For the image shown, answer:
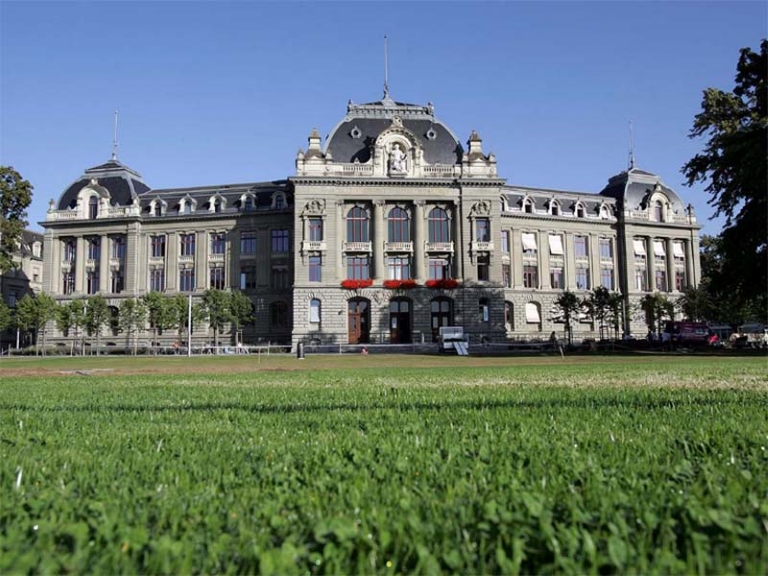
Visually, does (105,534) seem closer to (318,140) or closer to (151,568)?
(151,568)

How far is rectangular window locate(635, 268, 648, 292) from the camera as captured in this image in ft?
254

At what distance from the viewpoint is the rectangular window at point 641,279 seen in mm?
77312

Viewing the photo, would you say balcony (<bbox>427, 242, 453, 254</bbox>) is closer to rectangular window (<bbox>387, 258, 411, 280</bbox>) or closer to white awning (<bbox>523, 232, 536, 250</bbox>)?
rectangular window (<bbox>387, 258, 411, 280</bbox>)

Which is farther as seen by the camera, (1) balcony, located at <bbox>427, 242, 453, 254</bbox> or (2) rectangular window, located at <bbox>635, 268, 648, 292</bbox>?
(2) rectangular window, located at <bbox>635, 268, 648, 292</bbox>

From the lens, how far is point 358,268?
61.6 meters

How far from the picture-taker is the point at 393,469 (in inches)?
160

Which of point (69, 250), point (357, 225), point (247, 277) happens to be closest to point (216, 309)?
point (247, 277)

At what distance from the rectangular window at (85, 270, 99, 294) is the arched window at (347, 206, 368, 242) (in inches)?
1280

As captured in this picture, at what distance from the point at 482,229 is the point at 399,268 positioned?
9504mm

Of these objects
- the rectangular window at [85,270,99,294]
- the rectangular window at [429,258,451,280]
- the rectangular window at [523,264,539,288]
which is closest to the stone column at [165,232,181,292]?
the rectangular window at [85,270,99,294]

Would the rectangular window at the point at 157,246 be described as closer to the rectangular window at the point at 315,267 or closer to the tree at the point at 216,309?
the tree at the point at 216,309

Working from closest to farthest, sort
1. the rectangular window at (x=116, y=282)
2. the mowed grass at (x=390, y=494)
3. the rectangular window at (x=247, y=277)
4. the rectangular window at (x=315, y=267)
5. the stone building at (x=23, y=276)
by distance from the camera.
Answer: the mowed grass at (x=390, y=494) < the rectangular window at (x=315, y=267) < the rectangular window at (x=247, y=277) < the rectangular window at (x=116, y=282) < the stone building at (x=23, y=276)

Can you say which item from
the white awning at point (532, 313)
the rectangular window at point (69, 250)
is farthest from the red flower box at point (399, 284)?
the rectangular window at point (69, 250)

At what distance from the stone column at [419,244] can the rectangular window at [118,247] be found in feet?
117
